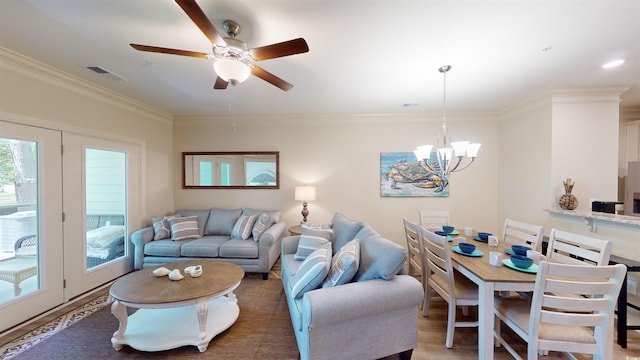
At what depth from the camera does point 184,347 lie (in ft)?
6.73

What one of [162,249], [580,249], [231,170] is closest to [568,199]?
[580,249]

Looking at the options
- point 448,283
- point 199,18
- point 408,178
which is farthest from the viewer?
point 408,178

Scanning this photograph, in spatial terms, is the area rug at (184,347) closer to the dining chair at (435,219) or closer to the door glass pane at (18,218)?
the door glass pane at (18,218)

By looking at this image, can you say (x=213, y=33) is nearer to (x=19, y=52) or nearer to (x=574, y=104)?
(x=19, y=52)

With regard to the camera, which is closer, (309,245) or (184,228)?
(309,245)

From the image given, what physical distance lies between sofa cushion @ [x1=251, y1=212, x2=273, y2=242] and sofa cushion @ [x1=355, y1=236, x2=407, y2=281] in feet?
6.50

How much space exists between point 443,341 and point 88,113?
4673mm

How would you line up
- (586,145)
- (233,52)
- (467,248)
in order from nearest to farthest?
(233,52), (467,248), (586,145)

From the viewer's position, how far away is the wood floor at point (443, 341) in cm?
197

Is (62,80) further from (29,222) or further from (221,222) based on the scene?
(221,222)

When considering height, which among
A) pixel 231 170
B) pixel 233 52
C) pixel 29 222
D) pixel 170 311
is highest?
pixel 233 52

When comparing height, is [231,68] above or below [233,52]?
below

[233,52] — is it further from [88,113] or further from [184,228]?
[184,228]

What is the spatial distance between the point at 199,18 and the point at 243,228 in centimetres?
298
